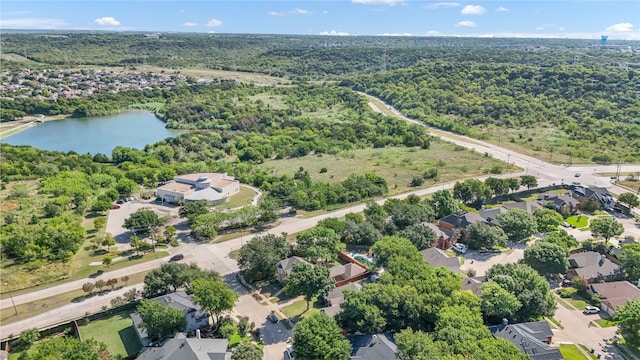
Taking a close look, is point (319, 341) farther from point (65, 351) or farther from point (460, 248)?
point (460, 248)

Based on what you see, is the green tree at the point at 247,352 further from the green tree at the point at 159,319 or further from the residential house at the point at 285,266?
the residential house at the point at 285,266

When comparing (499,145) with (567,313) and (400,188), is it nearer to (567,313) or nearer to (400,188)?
(400,188)

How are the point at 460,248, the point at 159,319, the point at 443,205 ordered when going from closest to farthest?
the point at 159,319, the point at 460,248, the point at 443,205

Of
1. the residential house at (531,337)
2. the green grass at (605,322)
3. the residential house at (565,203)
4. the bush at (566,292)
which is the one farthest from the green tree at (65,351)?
the residential house at (565,203)

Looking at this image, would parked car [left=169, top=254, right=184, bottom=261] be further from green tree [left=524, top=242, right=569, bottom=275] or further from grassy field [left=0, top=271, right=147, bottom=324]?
green tree [left=524, top=242, right=569, bottom=275]

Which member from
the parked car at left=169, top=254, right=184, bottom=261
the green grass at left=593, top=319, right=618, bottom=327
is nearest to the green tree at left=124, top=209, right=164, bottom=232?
the parked car at left=169, top=254, right=184, bottom=261

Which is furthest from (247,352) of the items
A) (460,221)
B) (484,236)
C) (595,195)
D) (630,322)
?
(595,195)


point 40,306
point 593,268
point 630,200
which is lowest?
point 40,306
